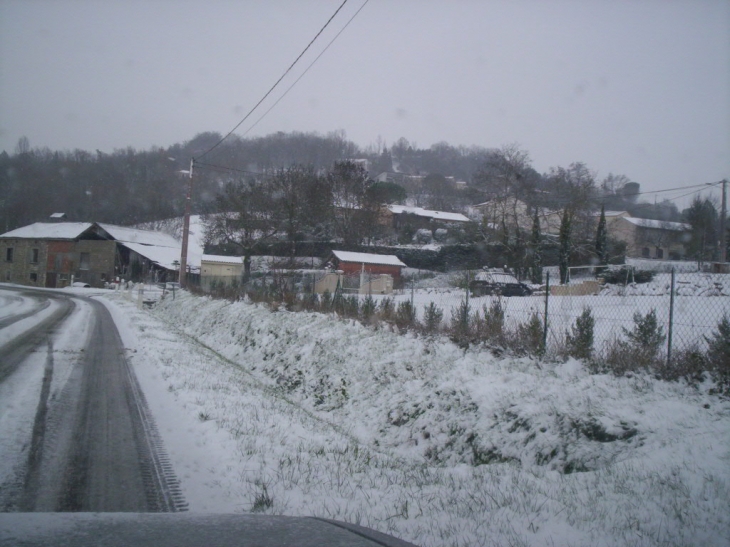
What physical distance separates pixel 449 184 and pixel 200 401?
71.1m

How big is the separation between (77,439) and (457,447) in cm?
472

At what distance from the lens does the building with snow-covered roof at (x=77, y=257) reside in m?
55.1

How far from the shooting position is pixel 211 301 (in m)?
22.7

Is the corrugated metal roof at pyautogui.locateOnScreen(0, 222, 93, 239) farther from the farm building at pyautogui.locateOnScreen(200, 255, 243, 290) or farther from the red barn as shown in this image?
the red barn

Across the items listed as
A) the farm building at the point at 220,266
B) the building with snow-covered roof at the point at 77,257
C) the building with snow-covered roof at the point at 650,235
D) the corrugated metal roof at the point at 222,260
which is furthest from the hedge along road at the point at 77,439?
the building with snow-covered roof at the point at 77,257

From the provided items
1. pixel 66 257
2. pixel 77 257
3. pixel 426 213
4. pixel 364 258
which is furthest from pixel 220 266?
pixel 426 213

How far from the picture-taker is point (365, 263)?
41.0m

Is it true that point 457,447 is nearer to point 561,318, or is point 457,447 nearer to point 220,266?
point 561,318

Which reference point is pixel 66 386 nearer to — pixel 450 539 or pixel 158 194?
pixel 450 539

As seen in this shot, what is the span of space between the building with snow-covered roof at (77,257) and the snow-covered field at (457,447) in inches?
1969

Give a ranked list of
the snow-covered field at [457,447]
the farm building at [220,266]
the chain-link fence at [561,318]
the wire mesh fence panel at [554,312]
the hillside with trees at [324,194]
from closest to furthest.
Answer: the snow-covered field at [457,447] → the chain-link fence at [561,318] → the wire mesh fence panel at [554,312] → the hillside with trees at [324,194] → the farm building at [220,266]

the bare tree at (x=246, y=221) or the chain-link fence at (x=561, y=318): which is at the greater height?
the bare tree at (x=246, y=221)

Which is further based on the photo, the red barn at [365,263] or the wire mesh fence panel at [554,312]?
the red barn at [365,263]

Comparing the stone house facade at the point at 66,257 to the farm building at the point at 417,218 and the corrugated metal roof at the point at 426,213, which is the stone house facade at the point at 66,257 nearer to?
the farm building at the point at 417,218
